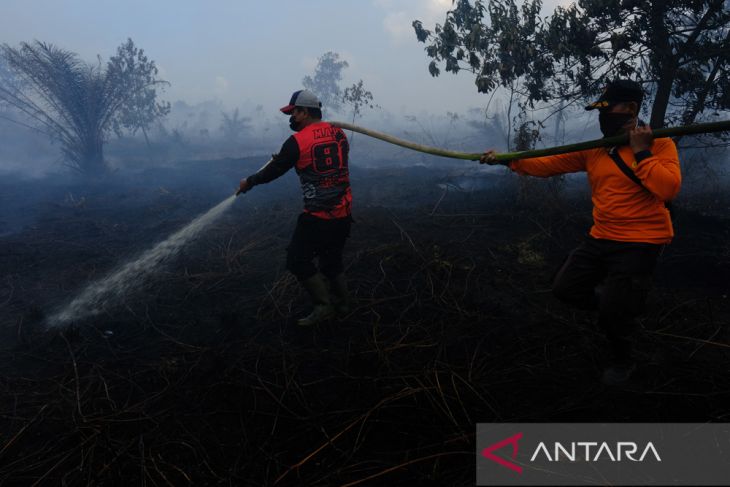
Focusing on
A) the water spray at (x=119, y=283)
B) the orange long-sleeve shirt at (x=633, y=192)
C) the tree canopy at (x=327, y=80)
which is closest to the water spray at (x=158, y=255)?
the water spray at (x=119, y=283)

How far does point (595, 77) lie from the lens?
659 cm

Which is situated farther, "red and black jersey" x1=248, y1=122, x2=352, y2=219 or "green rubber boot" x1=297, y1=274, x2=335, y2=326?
"green rubber boot" x1=297, y1=274, x2=335, y2=326

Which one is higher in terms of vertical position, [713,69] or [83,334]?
[713,69]

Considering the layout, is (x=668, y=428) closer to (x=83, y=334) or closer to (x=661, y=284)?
(x=661, y=284)

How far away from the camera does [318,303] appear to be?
3.92 m

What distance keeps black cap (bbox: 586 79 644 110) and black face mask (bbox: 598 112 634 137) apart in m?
0.08

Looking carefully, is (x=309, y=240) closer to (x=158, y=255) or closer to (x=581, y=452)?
(x=581, y=452)

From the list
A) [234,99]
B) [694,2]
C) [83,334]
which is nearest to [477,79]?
[694,2]

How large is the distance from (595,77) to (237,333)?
265 inches

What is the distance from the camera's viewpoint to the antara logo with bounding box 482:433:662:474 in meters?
2.19

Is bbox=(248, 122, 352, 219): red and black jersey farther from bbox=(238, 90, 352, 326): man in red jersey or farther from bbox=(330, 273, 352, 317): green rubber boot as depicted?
bbox=(330, 273, 352, 317): green rubber boot

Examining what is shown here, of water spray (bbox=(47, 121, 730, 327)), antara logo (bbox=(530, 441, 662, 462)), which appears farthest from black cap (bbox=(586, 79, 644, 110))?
antara logo (bbox=(530, 441, 662, 462))

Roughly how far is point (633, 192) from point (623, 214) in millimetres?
144

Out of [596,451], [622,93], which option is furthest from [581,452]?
[622,93]
